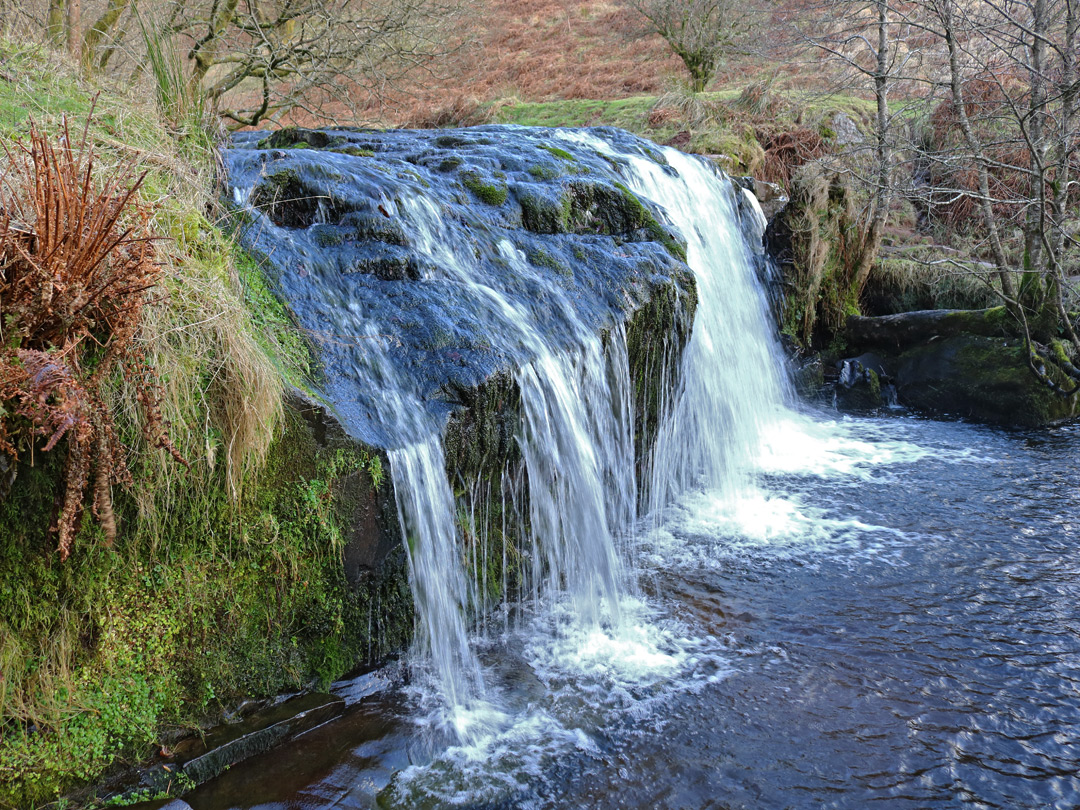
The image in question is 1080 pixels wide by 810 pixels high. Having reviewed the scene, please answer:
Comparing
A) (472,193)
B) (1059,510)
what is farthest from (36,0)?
(1059,510)

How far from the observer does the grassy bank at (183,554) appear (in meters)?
2.59

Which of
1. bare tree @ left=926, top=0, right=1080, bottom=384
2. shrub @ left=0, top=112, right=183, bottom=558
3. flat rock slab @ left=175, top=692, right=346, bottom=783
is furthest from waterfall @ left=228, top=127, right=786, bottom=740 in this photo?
bare tree @ left=926, top=0, right=1080, bottom=384

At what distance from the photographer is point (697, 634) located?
403 cm

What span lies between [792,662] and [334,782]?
232cm

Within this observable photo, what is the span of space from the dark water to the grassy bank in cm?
43

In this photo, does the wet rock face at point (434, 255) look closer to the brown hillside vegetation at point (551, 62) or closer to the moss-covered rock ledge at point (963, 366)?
the moss-covered rock ledge at point (963, 366)

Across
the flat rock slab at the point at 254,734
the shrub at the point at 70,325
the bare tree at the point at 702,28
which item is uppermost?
the bare tree at the point at 702,28

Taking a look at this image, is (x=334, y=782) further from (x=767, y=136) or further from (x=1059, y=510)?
(x=767, y=136)

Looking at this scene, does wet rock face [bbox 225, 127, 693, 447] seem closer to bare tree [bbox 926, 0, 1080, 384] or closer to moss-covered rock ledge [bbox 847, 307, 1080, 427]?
bare tree [bbox 926, 0, 1080, 384]

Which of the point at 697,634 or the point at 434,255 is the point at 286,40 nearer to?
the point at 434,255

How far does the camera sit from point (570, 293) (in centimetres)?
524

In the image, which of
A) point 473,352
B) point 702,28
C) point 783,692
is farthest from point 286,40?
point 702,28

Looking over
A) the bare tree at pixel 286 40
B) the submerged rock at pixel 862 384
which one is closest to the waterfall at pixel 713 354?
the submerged rock at pixel 862 384

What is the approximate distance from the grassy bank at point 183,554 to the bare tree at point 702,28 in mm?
16688
